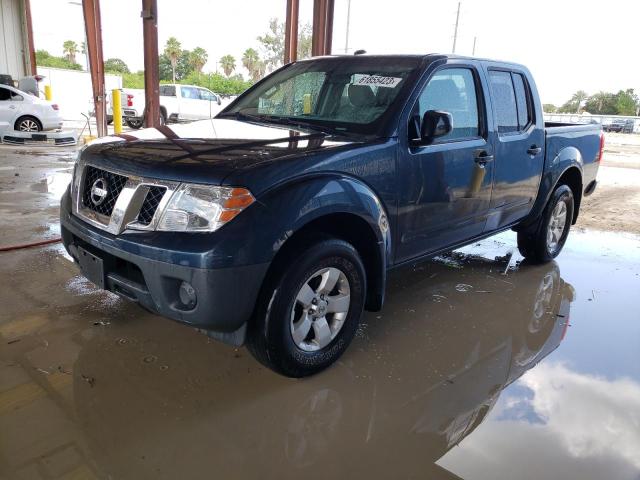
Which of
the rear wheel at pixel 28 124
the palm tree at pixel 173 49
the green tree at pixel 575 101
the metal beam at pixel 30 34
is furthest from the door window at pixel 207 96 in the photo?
the green tree at pixel 575 101

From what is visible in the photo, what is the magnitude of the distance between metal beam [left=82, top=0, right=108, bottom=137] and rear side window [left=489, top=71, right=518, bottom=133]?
437 inches

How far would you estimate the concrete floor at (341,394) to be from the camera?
6.97 ft

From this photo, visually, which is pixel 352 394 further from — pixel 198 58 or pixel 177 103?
pixel 198 58

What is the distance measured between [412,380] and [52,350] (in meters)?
2.00

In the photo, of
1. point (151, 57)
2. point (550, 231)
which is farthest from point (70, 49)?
point (550, 231)

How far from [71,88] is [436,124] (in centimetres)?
2766

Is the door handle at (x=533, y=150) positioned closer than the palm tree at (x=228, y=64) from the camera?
Yes

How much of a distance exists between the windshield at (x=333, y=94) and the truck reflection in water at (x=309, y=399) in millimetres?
1377

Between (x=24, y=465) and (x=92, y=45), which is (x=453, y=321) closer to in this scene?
(x=24, y=465)

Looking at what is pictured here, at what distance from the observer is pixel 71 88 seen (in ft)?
85.5

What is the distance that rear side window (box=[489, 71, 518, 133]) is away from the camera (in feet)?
12.5

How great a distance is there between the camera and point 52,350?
284 cm

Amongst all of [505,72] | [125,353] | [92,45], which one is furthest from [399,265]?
[92,45]

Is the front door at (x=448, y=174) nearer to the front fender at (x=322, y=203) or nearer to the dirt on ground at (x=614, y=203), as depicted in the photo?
the front fender at (x=322, y=203)
